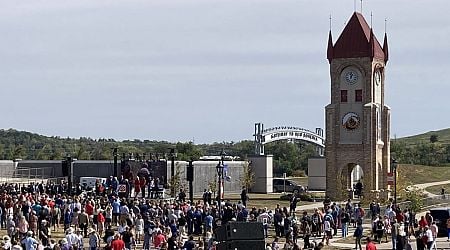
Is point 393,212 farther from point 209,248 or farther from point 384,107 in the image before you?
point 384,107

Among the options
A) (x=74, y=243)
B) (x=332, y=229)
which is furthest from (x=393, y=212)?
(x=74, y=243)

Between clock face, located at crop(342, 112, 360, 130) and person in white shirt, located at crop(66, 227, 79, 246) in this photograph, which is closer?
person in white shirt, located at crop(66, 227, 79, 246)

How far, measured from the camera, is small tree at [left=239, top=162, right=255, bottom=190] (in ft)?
258

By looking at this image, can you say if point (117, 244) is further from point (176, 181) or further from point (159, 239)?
point (176, 181)

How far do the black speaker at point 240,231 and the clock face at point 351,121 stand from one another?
42.2 metres

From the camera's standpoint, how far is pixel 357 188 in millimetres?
69188

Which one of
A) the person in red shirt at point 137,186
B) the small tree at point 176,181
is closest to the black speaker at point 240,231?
the person in red shirt at point 137,186

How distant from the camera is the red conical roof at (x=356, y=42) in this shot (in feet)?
230

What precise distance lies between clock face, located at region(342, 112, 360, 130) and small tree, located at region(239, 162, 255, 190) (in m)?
11.1

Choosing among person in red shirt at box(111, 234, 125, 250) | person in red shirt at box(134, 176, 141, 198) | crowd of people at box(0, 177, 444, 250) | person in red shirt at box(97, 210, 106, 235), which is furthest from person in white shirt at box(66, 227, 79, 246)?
person in red shirt at box(134, 176, 141, 198)

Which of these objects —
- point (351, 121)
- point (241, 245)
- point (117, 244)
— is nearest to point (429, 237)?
point (241, 245)

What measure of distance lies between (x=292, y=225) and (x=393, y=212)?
5292 mm

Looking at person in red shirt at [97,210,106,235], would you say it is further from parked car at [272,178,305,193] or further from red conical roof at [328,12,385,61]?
parked car at [272,178,305,193]

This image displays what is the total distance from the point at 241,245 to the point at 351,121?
141 ft
